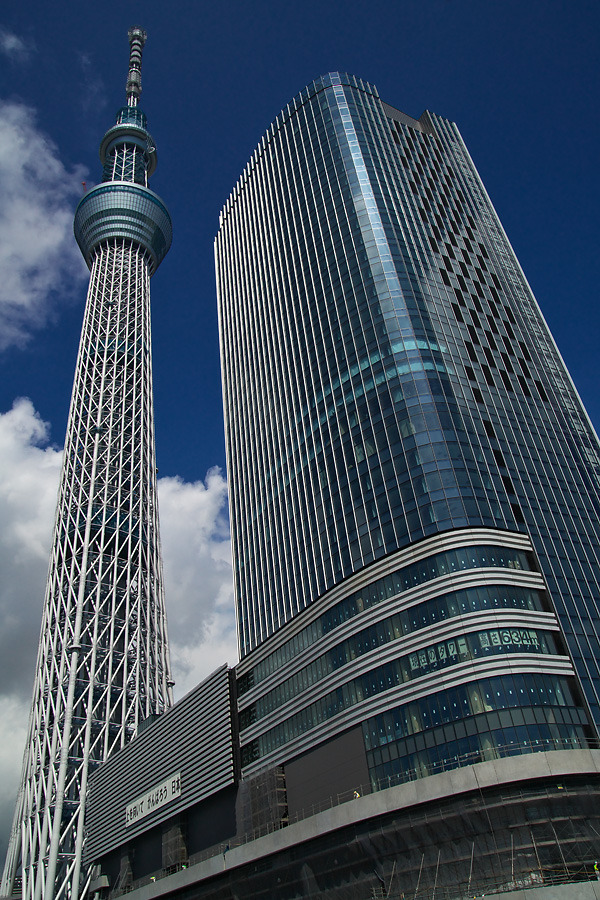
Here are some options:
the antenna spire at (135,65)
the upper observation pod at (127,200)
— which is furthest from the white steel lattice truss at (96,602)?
the antenna spire at (135,65)

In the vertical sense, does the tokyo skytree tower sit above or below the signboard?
above

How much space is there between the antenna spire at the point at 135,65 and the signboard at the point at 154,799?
152 meters

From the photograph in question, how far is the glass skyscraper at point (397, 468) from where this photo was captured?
174 feet

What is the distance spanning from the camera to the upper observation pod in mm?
147375

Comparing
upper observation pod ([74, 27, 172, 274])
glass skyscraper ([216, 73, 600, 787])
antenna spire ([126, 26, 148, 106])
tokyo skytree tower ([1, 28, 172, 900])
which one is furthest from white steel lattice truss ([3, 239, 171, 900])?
antenna spire ([126, 26, 148, 106])

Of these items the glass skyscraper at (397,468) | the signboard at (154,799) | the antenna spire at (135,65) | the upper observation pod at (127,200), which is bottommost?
the signboard at (154,799)

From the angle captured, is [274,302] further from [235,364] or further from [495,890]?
[495,890]

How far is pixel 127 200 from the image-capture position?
148m

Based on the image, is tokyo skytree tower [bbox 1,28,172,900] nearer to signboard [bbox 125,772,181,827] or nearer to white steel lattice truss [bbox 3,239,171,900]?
white steel lattice truss [bbox 3,239,171,900]

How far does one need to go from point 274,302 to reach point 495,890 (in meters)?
77.8

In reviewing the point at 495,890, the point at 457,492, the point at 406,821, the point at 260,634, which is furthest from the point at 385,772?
the point at 260,634

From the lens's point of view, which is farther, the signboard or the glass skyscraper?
the signboard

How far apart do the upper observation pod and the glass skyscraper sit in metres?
41.6

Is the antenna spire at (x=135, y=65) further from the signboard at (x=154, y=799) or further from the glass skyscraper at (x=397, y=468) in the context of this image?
the signboard at (x=154, y=799)
